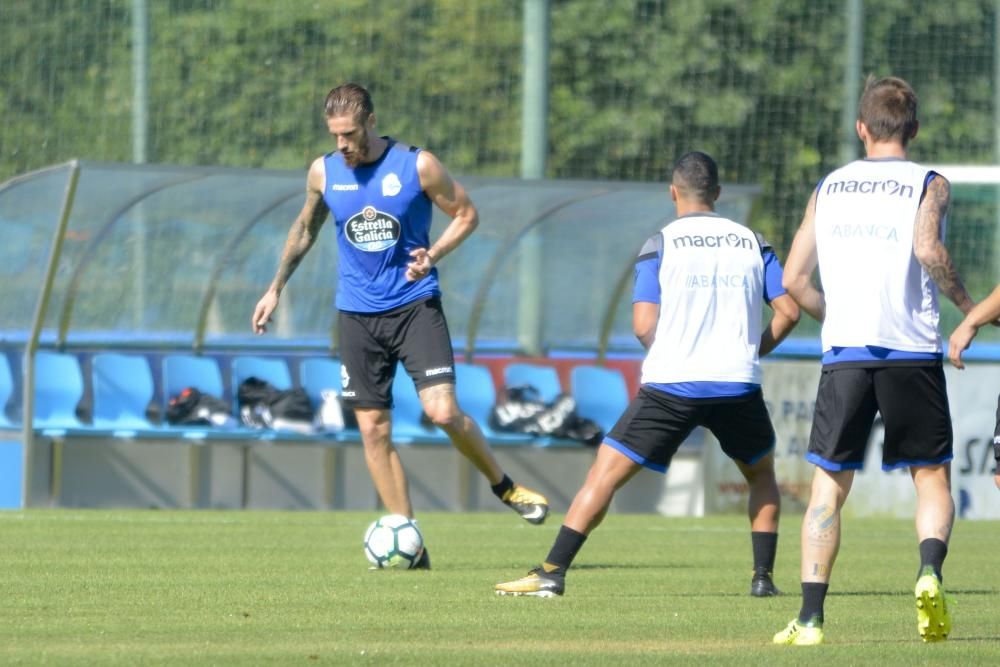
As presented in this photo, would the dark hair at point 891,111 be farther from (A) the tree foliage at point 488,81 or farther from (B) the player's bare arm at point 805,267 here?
(A) the tree foliage at point 488,81

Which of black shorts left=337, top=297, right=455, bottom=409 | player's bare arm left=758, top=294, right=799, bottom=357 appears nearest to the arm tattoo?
black shorts left=337, top=297, right=455, bottom=409

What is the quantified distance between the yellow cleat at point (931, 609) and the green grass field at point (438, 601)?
0.20 ft

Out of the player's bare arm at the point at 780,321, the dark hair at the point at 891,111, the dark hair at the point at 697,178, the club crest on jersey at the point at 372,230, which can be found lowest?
the player's bare arm at the point at 780,321

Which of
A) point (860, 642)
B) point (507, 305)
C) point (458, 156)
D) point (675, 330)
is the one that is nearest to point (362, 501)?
point (507, 305)

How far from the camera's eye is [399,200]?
9.04 m

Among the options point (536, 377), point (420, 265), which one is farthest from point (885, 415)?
point (536, 377)

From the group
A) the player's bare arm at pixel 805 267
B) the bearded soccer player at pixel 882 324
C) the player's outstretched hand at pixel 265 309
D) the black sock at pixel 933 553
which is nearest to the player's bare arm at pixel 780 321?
the player's bare arm at pixel 805 267

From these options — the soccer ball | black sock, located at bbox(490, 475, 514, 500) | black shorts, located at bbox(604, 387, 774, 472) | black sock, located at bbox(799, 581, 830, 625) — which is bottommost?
the soccer ball

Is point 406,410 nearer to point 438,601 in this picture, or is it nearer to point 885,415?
point 438,601

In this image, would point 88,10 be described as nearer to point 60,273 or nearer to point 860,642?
point 60,273

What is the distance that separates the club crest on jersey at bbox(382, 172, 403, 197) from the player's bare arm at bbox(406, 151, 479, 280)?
0.11m

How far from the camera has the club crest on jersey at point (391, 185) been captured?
29.7ft

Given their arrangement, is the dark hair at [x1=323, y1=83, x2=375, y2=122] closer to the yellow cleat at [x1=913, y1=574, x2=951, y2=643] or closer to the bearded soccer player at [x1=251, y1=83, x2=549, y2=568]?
Result: the bearded soccer player at [x1=251, y1=83, x2=549, y2=568]

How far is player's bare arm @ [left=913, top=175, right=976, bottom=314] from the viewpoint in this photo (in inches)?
243
